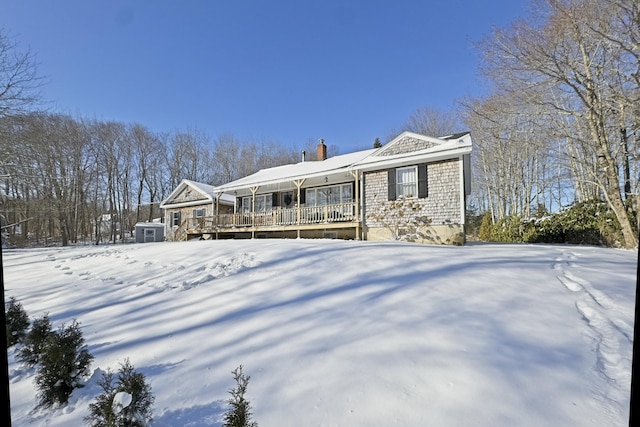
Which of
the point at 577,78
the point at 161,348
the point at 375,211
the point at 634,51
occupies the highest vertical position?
the point at 577,78

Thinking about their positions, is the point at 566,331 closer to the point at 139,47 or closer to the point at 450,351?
the point at 450,351

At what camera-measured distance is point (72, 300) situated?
188 inches

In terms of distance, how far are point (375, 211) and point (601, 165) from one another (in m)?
8.47

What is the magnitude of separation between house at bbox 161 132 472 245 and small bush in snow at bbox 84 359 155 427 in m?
10.1

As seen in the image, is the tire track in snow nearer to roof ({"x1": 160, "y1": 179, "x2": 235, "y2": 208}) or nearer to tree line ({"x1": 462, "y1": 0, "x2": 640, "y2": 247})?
tree line ({"x1": 462, "y1": 0, "x2": 640, "y2": 247})

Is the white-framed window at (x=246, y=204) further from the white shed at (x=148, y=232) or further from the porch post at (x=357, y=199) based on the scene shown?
the white shed at (x=148, y=232)

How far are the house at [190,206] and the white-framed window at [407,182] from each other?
487 inches

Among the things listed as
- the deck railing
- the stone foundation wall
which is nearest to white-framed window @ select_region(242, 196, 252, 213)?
the deck railing

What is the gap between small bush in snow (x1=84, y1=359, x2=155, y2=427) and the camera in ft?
6.31

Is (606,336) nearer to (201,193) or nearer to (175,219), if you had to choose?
(201,193)

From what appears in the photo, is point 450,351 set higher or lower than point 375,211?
lower

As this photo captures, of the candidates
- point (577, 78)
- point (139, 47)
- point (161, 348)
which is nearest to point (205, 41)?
point (139, 47)

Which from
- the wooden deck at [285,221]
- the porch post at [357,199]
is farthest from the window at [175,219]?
the porch post at [357,199]

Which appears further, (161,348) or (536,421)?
(161,348)
